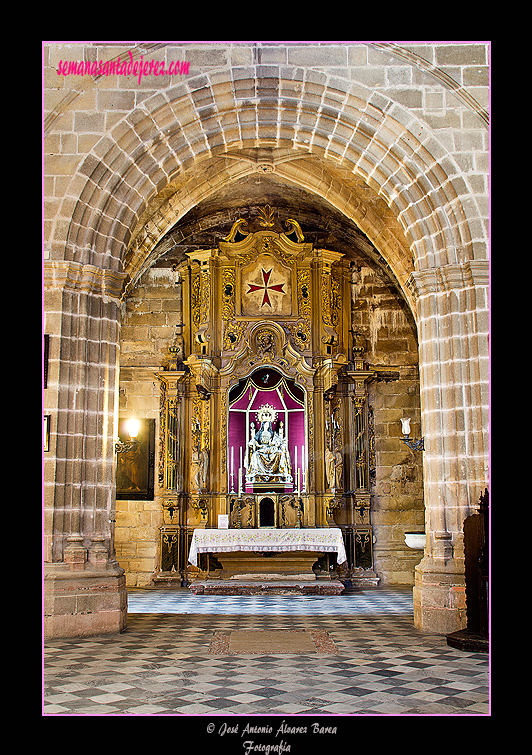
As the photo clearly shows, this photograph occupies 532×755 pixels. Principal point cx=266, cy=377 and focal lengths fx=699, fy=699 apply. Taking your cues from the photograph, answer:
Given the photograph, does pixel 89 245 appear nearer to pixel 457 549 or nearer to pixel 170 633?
pixel 170 633

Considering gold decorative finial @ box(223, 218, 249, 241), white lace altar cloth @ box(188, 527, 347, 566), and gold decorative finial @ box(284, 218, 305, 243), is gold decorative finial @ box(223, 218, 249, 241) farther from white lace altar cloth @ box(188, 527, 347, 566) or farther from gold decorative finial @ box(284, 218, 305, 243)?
white lace altar cloth @ box(188, 527, 347, 566)

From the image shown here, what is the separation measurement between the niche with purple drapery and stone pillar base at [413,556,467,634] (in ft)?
14.5

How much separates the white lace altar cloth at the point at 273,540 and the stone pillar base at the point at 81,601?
3.71 meters

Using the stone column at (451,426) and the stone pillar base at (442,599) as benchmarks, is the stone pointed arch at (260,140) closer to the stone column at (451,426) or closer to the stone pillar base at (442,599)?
the stone column at (451,426)

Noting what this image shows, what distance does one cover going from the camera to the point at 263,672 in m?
4.96

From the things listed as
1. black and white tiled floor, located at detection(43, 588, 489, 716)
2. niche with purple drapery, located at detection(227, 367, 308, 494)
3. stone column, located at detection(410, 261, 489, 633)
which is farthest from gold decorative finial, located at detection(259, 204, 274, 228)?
black and white tiled floor, located at detection(43, 588, 489, 716)

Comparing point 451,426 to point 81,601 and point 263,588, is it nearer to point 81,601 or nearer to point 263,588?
point 81,601

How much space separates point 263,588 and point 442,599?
4044mm

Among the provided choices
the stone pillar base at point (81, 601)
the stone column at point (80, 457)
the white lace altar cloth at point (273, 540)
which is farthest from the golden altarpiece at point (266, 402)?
the stone pillar base at point (81, 601)

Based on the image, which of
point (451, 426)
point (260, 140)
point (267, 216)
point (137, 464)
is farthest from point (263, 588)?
point (260, 140)

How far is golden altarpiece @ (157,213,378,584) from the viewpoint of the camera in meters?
10.9

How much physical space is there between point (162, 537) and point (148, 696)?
678 centimetres

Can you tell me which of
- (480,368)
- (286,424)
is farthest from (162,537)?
(480,368)
